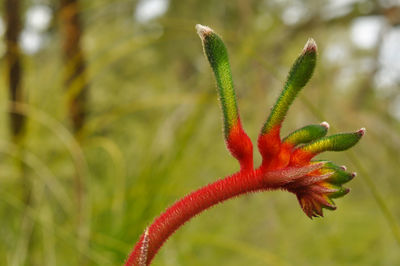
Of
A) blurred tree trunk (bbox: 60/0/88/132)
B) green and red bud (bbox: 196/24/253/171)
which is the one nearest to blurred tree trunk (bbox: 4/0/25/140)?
blurred tree trunk (bbox: 60/0/88/132)

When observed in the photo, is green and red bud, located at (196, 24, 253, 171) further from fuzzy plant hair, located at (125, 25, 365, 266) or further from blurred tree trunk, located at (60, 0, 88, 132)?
blurred tree trunk, located at (60, 0, 88, 132)

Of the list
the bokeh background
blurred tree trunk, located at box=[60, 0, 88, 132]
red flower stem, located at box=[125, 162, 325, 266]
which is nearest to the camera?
red flower stem, located at box=[125, 162, 325, 266]

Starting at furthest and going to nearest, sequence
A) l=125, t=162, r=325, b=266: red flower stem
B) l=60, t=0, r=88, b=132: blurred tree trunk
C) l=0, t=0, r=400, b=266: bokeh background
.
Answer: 1. l=60, t=0, r=88, b=132: blurred tree trunk
2. l=0, t=0, r=400, b=266: bokeh background
3. l=125, t=162, r=325, b=266: red flower stem

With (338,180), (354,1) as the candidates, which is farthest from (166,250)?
(354,1)

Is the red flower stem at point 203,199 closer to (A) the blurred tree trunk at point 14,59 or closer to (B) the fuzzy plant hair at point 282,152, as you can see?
(B) the fuzzy plant hair at point 282,152

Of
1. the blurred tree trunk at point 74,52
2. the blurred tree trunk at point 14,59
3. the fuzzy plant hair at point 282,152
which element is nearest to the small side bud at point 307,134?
the fuzzy plant hair at point 282,152

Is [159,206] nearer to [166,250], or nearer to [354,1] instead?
[166,250]

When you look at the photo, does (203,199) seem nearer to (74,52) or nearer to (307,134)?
(307,134)

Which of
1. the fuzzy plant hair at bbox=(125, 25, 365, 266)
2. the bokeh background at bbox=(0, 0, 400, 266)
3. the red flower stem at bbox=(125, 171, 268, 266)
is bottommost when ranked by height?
the red flower stem at bbox=(125, 171, 268, 266)
